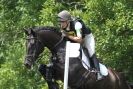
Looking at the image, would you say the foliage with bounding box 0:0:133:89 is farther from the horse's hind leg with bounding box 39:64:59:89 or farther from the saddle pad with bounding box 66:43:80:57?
the saddle pad with bounding box 66:43:80:57

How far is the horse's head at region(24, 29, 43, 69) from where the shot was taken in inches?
313

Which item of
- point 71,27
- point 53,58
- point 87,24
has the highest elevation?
point 71,27

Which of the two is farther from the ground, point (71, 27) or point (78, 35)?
point (71, 27)

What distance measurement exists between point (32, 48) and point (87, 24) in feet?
9.99

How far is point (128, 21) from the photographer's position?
10.2 meters

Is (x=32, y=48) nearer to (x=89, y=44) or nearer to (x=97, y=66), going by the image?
(x=89, y=44)

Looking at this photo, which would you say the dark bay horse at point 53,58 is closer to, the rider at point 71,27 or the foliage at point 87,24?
the rider at point 71,27

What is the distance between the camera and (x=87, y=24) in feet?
35.6

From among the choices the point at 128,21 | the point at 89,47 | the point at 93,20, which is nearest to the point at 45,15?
the point at 93,20

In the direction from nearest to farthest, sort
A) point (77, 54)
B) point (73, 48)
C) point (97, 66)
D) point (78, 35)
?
point (73, 48)
point (77, 54)
point (78, 35)
point (97, 66)

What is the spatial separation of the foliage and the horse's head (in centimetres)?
263

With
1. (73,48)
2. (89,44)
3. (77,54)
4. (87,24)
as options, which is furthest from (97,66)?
(87,24)

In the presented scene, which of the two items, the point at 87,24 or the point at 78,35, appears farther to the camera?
the point at 87,24

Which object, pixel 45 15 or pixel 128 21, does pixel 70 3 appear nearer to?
pixel 45 15
